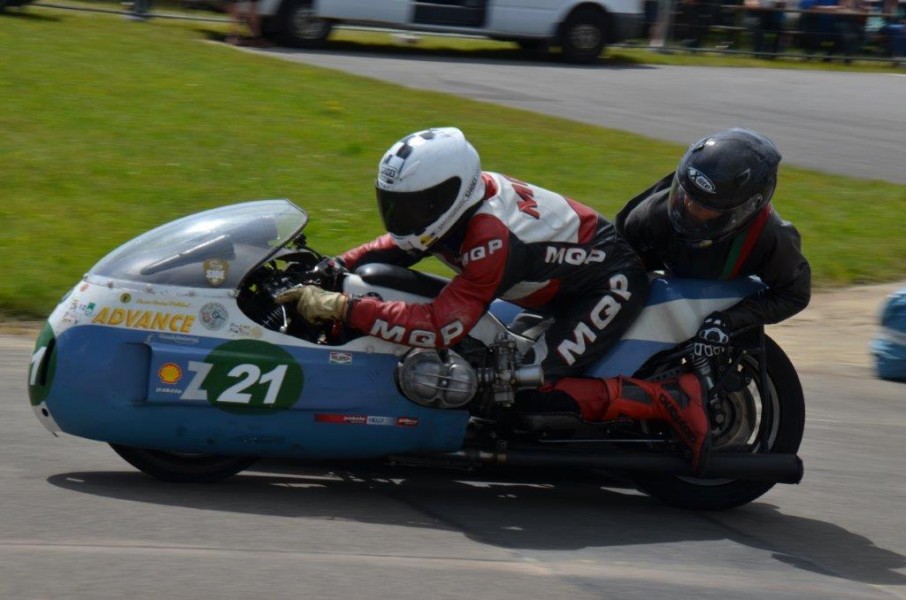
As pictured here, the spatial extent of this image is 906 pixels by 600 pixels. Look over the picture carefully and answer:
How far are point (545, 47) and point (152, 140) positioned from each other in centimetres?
956

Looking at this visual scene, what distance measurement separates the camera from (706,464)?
5516 millimetres

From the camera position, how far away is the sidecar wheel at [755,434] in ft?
18.8

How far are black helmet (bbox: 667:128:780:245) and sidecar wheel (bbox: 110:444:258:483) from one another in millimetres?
2038

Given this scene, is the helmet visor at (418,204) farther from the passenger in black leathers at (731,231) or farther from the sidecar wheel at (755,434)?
the sidecar wheel at (755,434)

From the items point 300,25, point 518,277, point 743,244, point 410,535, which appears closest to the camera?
point 410,535

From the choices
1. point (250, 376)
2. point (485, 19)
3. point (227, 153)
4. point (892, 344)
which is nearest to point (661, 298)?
point (250, 376)

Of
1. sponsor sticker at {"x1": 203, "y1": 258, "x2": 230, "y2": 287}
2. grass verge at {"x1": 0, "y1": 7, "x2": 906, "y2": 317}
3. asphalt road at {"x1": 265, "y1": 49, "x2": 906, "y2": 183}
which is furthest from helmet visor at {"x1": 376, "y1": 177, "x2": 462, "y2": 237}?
asphalt road at {"x1": 265, "y1": 49, "x2": 906, "y2": 183}

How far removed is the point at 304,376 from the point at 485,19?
15.3 m

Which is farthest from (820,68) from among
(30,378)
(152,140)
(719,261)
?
(30,378)

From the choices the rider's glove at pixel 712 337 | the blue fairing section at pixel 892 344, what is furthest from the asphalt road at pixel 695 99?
the rider's glove at pixel 712 337

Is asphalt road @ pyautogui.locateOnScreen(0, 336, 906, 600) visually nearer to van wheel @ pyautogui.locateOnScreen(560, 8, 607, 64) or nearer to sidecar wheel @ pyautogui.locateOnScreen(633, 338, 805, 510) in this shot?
Result: sidecar wheel @ pyautogui.locateOnScreen(633, 338, 805, 510)

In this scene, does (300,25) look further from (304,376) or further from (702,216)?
(304,376)

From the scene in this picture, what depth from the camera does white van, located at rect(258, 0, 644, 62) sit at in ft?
62.4

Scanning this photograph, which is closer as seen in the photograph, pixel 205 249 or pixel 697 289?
pixel 205 249
